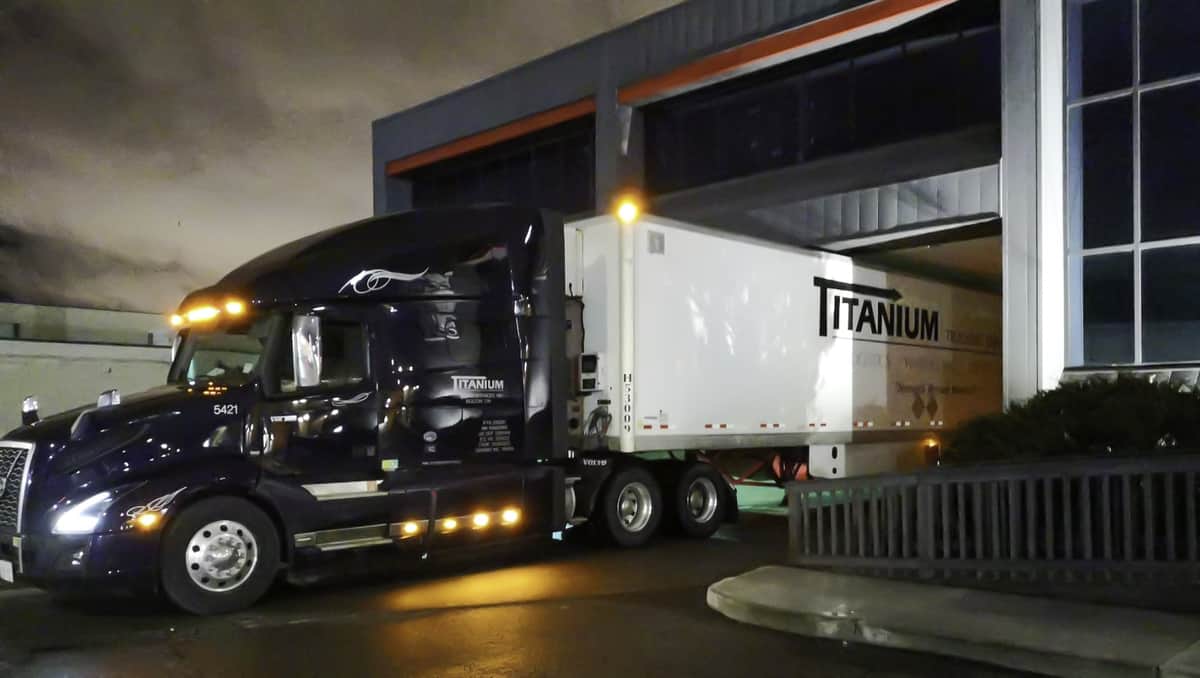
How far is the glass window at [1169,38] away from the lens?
40.3 feet

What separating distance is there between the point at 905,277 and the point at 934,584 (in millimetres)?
7869

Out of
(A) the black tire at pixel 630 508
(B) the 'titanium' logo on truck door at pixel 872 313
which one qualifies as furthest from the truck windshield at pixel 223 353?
(B) the 'titanium' logo on truck door at pixel 872 313

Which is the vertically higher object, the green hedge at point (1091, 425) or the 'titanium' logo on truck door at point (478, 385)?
the 'titanium' logo on truck door at point (478, 385)

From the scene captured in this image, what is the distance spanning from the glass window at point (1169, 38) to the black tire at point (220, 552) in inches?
449

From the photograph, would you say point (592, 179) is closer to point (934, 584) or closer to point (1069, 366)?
point (1069, 366)

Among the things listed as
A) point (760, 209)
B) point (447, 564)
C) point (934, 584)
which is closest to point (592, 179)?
point (760, 209)

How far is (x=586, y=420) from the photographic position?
11.2 meters

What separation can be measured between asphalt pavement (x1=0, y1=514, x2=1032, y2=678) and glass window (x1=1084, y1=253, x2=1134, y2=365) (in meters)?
6.02

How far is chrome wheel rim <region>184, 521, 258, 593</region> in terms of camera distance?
8180mm

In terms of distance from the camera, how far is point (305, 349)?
880 cm

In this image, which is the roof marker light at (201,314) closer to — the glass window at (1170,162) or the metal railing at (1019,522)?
the metal railing at (1019,522)

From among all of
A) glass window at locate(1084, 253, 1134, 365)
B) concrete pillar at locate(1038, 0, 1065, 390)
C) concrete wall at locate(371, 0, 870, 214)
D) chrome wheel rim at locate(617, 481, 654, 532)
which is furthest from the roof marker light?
concrete wall at locate(371, 0, 870, 214)

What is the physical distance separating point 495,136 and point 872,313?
12636 millimetres

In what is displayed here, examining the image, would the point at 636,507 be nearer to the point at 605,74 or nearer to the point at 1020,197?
the point at 1020,197
